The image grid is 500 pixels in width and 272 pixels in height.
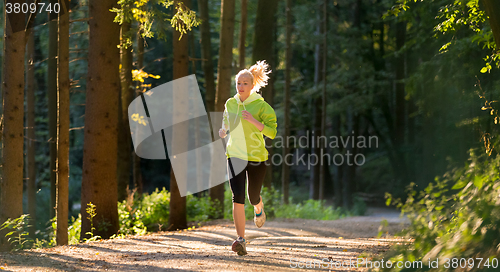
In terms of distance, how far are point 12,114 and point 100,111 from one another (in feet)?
5.28

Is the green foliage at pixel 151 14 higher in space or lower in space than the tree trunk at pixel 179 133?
higher

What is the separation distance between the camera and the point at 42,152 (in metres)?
28.9

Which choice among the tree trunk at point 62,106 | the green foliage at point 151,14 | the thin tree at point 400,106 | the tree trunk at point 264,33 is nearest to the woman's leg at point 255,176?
the green foliage at point 151,14

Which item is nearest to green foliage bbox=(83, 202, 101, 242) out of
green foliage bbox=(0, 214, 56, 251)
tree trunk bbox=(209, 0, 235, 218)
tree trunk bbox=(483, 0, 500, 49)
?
green foliage bbox=(0, 214, 56, 251)

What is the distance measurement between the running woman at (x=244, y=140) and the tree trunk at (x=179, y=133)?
5321mm

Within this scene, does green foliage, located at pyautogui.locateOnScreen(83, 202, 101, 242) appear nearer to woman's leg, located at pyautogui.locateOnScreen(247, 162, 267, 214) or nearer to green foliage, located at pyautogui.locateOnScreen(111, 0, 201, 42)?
green foliage, located at pyautogui.locateOnScreen(111, 0, 201, 42)

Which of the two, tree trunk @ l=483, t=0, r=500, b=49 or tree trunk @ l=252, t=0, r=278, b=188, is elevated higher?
tree trunk @ l=252, t=0, r=278, b=188

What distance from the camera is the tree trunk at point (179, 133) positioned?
34.9ft

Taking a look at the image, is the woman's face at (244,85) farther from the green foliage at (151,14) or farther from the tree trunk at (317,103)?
the tree trunk at (317,103)

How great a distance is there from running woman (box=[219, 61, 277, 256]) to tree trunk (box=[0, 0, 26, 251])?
199 inches

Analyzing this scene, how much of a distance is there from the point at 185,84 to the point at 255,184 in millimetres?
5887

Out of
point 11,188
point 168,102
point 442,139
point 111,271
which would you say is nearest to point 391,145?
point 442,139

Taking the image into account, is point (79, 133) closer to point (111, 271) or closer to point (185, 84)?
point (185, 84)

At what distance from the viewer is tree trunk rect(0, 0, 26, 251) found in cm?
840
